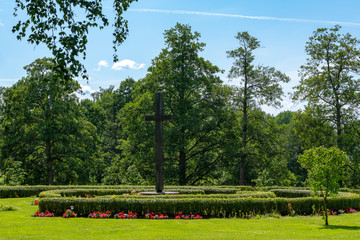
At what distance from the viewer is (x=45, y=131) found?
29.1m

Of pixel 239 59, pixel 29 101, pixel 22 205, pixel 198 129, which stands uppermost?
pixel 239 59

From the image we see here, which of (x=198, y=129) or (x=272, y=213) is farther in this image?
(x=198, y=129)

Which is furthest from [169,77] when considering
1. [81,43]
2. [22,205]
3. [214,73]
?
[81,43]

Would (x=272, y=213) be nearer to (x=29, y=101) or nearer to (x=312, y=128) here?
(x=312, y=128)

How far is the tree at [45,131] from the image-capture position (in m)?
29.9

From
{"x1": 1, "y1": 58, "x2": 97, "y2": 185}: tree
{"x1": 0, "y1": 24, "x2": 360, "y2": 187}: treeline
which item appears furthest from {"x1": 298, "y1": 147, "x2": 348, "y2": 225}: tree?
{"x1": 1, "y1": 58, "x2": 97, "y2": 185}: tree

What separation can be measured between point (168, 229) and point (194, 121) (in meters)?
18.1

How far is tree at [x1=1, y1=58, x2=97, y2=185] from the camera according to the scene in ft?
98.1

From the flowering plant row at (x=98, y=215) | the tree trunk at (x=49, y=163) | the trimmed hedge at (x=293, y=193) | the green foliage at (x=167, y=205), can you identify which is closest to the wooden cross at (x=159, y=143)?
the green foliage at (x=167, y=205)

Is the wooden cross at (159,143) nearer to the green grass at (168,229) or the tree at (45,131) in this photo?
the green grass at (168,229)

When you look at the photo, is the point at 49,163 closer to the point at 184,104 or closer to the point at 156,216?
the point at 184,104

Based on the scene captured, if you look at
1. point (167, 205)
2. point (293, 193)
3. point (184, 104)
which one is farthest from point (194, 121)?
point (167, 205)

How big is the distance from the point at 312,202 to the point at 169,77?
17251 mm

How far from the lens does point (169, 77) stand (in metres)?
29.8
